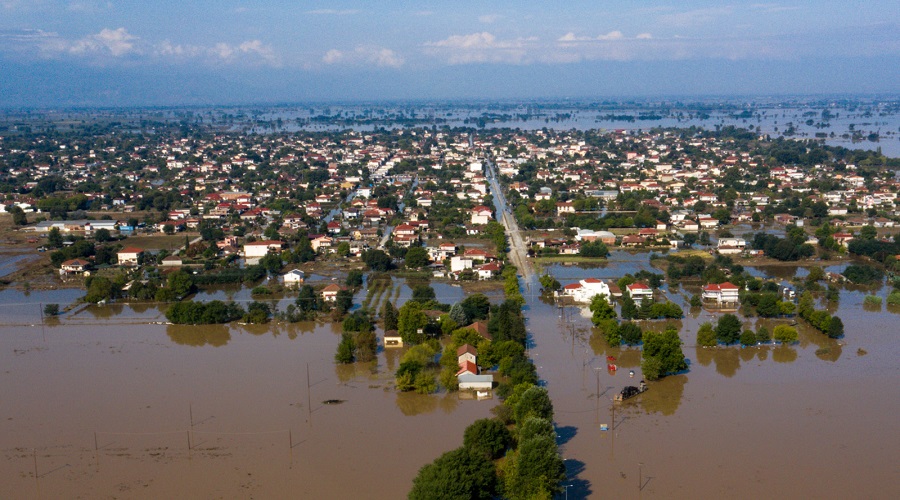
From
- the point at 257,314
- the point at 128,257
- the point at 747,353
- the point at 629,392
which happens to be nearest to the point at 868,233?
the point at 747,353

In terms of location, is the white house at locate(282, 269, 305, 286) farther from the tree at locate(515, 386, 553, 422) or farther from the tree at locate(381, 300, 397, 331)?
the tree at locate(515, 386, 553, 422)

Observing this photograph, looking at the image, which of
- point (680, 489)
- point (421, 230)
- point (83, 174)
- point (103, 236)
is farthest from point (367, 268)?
point (83, 174)

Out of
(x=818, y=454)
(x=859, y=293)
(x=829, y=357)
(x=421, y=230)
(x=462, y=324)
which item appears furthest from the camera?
(x=421, y=230)

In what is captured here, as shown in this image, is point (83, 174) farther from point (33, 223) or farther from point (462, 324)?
point (462, 324)

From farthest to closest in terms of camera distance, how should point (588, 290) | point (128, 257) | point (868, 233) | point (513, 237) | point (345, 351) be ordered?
1. point (513, 237)
2. point (868, 233)
3. point (128, 257)
4. point (588, 290)
5. point (345, 351)

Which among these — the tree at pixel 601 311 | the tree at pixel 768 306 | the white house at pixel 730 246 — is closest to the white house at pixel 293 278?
the tree at pixel 601 311

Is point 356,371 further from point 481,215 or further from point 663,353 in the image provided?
point 481,215
